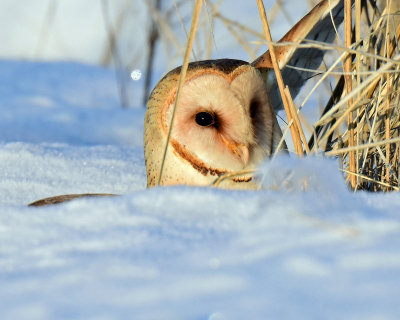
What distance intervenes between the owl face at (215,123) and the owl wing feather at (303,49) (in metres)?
0.15

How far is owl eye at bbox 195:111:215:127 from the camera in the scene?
158cm

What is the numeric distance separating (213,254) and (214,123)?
75 centimetres

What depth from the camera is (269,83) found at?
1.87m

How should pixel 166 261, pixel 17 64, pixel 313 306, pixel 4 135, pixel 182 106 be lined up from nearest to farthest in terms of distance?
pixel 313 306, pixel 166 261, pixel 182 106, pixel 4 135, pixel 17 64

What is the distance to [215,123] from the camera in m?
1.60

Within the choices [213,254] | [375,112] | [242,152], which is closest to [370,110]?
[375,112]

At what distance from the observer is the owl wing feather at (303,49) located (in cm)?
175

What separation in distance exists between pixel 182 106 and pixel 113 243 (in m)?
0.71

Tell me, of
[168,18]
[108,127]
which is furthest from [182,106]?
[168,18]

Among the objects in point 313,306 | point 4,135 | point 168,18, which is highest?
point 168,18

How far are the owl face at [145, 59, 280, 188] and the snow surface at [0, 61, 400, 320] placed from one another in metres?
0.46

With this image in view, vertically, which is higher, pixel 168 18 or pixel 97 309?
pixel 168 18

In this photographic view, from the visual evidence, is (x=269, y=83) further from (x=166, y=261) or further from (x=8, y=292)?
(x=8, y=292)

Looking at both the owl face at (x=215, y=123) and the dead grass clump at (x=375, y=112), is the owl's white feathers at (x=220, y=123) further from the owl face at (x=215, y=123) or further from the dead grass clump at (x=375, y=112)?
the dead grass clump at (x=375, y=112)
